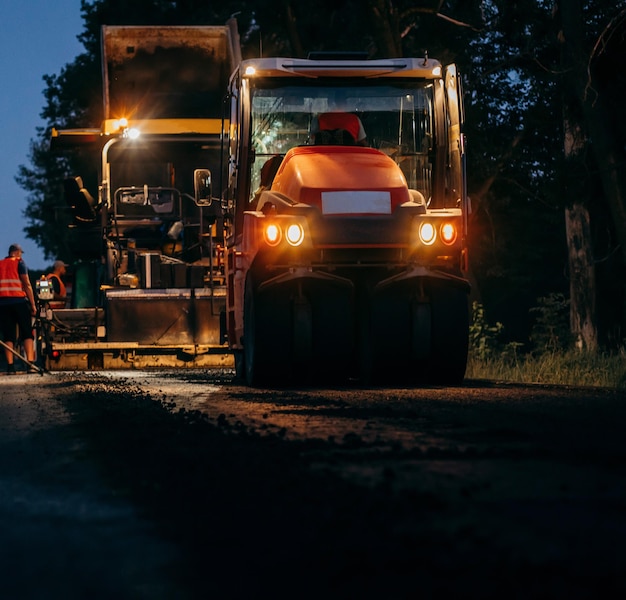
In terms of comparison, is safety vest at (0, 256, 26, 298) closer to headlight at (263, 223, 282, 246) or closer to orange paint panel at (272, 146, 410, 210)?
orange paint panel at (272, 146, 410, 210)

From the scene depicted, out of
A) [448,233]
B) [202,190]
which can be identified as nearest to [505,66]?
[202,190]

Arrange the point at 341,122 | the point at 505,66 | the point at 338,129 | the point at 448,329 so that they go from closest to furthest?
the point at 448,329 → the point at 338,129 → the point at 341,122 → the point at 505,66

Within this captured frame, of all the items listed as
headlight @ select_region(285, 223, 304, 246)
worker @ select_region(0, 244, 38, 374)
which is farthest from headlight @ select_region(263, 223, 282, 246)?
worker @ select_region(0, 244, 38, 374)

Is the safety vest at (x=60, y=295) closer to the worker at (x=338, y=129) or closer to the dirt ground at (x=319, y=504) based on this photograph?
the worker at (x=338, y=129)

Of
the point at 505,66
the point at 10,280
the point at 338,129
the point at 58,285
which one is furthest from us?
the point at 505,66

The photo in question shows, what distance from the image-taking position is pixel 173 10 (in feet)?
147

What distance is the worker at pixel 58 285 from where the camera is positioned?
981 inches

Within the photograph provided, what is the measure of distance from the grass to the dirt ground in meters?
6.31

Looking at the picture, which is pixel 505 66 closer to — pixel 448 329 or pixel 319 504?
pixel 448 329

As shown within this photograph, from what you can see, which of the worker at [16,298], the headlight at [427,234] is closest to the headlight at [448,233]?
the headlight at [427,234]

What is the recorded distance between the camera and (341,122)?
14.7 metres

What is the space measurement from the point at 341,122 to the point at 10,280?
30.7 feet

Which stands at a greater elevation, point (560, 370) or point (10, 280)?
point (10, 280)

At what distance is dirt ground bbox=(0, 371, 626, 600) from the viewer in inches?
167
